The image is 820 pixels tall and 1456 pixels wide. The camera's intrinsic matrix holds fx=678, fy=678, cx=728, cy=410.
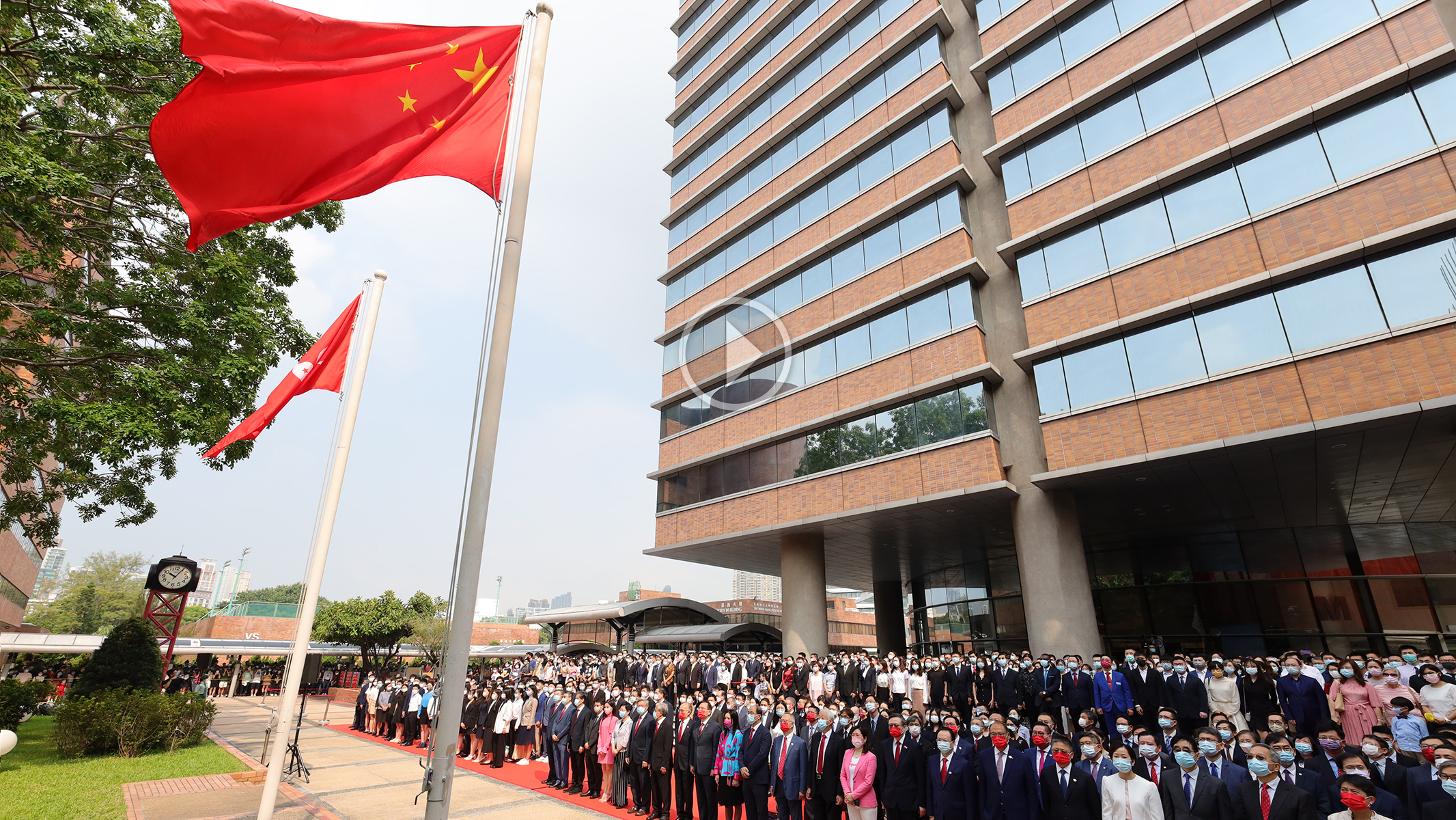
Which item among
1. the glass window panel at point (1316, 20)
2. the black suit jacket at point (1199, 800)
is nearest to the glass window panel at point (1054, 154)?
the glass window panel at point (1316, 20)

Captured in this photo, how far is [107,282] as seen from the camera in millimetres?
12203

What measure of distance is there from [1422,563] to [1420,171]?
13.9 metres

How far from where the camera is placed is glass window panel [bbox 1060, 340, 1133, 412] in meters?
17.8

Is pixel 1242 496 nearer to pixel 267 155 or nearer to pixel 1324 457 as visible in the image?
pixel 1324 457

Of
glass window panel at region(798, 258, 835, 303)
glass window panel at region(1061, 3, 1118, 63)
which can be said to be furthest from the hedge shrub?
glass window panel at region(1061, 3, 1118, 63)

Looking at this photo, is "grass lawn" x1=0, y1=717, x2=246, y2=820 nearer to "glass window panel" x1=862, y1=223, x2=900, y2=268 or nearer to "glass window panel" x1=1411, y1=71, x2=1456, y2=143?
"glass window panel" x1=862, y1=223, x2=900, y2=268

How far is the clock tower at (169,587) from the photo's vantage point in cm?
2067

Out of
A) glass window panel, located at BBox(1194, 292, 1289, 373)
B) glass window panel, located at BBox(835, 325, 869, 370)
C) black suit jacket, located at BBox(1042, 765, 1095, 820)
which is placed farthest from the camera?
glass window panel, located at BBox(835, 325, 869, 370)

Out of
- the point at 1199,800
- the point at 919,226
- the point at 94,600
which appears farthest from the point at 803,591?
the point at 94,600

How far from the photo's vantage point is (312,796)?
40.1ft

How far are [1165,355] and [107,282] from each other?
22780 millimetres

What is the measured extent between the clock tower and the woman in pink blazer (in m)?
21.3

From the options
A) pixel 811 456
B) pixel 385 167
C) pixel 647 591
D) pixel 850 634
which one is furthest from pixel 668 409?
pixel 647 591

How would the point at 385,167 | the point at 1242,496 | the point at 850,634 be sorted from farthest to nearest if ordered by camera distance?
the point at 850,634, the point at 1242,496, the point at 385,167
